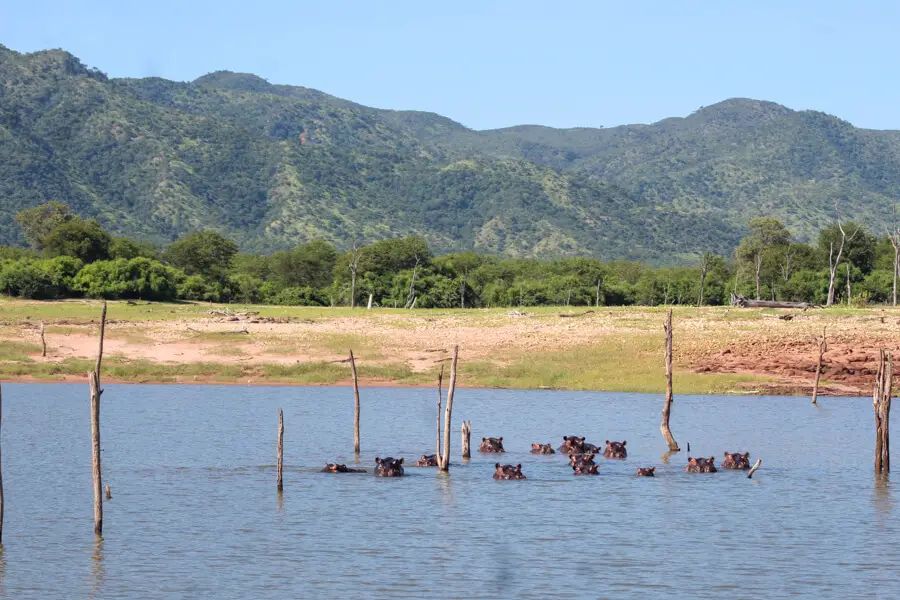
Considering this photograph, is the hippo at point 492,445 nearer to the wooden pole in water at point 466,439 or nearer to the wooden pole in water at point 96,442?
the wooden pole in water at point 466,439

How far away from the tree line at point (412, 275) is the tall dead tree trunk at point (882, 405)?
59814 millimetres

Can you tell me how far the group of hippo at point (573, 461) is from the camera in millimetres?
30969

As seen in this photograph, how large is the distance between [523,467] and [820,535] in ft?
34.0

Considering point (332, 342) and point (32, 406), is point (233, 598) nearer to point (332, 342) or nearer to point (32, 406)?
point (32, 406)

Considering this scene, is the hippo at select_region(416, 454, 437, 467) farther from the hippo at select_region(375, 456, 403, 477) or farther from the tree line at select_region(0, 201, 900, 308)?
the tree line at select_region(0, 201, 900, 308)

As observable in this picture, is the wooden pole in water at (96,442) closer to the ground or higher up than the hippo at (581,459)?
higher up

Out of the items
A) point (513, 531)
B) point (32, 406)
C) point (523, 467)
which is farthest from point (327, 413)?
point (513, 531)

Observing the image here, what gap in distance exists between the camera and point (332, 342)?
58750 millimetres

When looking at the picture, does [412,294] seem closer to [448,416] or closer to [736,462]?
[736,462]

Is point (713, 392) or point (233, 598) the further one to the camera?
point (713, 392)

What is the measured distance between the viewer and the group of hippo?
30969mm

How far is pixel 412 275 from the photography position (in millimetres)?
102812

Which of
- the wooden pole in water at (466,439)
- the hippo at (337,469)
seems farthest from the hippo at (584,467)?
the hippo at (337,469)

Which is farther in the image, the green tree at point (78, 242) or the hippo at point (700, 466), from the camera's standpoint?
the green tree at point (78, 242)
